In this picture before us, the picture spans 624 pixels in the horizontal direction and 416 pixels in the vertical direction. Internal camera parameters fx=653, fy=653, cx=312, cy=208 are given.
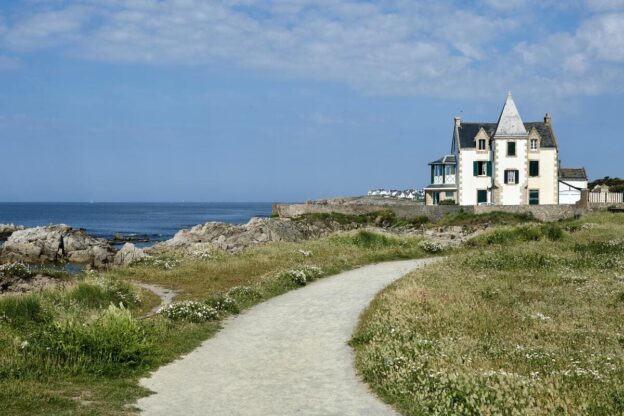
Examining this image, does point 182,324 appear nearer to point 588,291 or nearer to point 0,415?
point 0,415

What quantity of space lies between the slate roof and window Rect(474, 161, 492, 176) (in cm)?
199

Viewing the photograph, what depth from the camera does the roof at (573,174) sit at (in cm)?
7750

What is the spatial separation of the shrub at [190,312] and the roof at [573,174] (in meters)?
67.1

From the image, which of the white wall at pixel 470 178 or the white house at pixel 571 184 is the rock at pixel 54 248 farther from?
the white house at pixel 571 184

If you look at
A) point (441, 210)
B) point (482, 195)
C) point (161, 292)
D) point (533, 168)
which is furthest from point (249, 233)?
point (533, 168)

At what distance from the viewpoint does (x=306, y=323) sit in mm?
18531

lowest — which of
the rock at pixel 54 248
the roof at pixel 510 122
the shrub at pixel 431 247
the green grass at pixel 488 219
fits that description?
the rock at pixel 54 248

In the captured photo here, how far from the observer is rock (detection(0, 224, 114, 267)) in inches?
2186

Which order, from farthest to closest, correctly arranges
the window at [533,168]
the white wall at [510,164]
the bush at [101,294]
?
the window at [533,168], the white wall at [510,164], the bush at [101,294]

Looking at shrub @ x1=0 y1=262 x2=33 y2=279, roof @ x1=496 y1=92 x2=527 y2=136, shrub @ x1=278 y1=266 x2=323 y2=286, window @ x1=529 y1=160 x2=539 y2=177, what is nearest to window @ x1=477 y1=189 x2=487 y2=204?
window @ x1=529 y1=160 x2=539 y2=177

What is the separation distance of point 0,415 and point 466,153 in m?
66.2

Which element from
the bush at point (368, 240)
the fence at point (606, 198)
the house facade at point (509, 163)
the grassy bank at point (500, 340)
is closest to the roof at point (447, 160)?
the house facade at point (509, 163)

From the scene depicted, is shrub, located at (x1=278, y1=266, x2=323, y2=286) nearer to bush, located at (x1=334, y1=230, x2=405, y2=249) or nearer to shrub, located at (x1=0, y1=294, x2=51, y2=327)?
shrub, located at (x1=0, y1=294, x2=51, y2=327)

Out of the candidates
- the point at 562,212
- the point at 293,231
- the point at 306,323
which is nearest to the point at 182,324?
the point at 306,323
